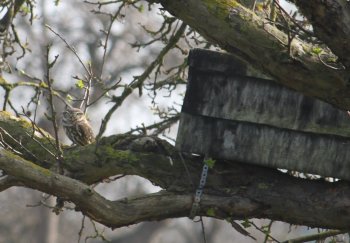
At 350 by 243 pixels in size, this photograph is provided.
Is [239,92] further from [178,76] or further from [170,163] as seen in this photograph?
[178,76]

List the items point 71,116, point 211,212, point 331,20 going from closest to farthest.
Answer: point 331,20
point 211,212
point 71,116

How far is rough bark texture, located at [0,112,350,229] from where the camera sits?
3.79m

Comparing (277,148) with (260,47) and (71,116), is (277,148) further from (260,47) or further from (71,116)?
(71,116)

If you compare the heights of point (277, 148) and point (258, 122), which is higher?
point (258, 122)

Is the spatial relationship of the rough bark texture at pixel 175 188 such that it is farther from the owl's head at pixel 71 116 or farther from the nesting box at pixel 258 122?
the owl's head at pixel 71 116

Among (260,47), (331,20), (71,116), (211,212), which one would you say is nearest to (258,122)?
(211,212)

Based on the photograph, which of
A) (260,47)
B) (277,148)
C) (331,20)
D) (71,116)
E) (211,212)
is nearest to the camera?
(331,20)

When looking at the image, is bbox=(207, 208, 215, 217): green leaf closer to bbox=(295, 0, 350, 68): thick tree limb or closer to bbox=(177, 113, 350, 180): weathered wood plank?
bbox=(177, 113, 350, 180): weathered wood plank

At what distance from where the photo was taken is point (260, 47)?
11.8 feet

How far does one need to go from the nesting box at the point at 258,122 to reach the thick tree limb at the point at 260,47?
0.55m

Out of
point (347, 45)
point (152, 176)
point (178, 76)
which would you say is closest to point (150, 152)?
point (152, 176)

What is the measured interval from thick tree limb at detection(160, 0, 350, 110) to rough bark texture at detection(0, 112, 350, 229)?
68 centimetres

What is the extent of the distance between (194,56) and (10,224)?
24.8 metres

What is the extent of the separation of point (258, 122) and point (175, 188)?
1.87 ft
